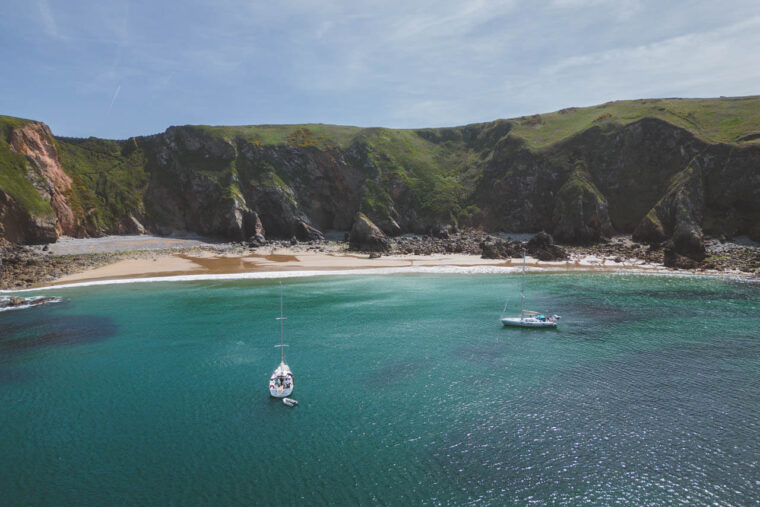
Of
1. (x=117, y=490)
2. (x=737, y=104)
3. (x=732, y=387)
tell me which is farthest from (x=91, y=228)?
(x=737, y=104)

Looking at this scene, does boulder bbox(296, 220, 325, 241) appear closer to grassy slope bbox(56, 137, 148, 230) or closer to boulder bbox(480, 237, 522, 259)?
grassy slope bbox(56, 137, 148, 230)

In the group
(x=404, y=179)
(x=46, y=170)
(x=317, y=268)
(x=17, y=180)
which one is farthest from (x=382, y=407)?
(x=46, y=170)

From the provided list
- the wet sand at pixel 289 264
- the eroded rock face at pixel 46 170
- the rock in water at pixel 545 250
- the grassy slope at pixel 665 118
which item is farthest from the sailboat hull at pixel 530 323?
the eroded rock face at pixel 46 170

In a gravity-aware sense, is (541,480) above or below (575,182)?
below

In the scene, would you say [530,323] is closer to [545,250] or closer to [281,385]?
[281,385]

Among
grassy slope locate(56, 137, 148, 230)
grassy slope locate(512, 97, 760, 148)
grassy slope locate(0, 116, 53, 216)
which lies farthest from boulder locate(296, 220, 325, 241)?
grassy slope locate(512, 97, 760, 148)

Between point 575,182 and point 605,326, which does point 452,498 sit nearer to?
point 605,326
